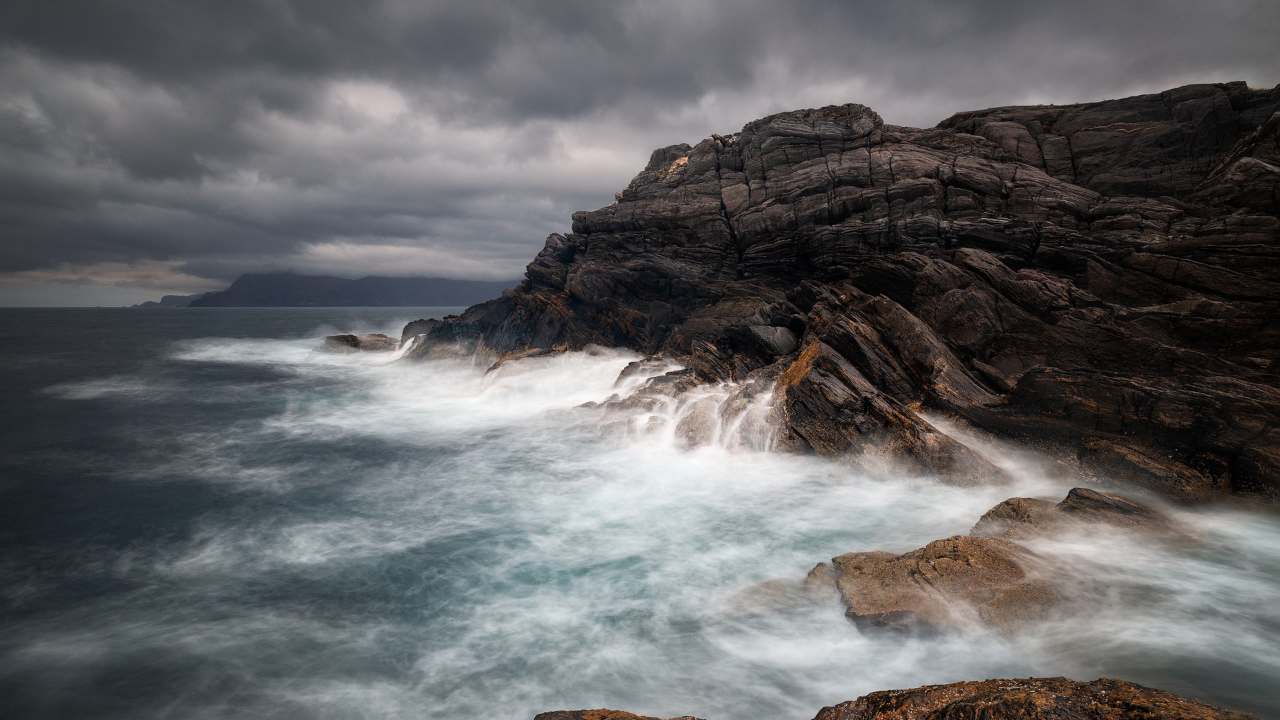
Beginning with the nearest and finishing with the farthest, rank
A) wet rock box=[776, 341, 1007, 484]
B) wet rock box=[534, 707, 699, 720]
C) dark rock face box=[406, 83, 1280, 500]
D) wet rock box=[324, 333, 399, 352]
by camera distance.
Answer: wet rock box=[534, 707, 699, 720]
dark rock face box=[406, 83, 1280, 500]
wet rock box=[776, 341, 1007, 484]
wet rock box=[324, 333, 399, 352]

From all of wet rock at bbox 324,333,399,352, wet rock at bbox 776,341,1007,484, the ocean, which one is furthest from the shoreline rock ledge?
wet rock at bbox 324,333,399,352

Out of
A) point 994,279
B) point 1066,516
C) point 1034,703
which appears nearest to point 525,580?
point 1034,703

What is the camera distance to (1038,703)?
197 inches

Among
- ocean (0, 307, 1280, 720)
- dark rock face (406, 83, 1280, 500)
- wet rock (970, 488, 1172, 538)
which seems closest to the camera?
ocean (0, 307, 1280, 720)

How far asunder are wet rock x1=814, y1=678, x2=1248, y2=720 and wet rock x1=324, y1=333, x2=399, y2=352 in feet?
205

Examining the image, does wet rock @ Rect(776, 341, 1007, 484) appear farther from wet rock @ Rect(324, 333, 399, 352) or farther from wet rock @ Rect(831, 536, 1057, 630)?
wet rock @ Rect(324, 333, 399, 352)

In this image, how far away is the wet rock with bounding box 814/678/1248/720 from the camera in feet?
15.8

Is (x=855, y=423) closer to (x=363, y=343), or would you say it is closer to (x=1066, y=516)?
(x=1066, y=516)

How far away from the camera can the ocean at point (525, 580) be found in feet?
27.9

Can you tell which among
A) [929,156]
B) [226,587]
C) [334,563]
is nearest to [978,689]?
[334,563]

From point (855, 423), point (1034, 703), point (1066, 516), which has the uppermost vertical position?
point (855, 423)

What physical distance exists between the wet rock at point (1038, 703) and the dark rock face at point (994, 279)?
38.9ft

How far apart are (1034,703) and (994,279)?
20104 mm

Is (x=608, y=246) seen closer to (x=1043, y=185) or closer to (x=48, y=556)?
(x=1043, y=185)
